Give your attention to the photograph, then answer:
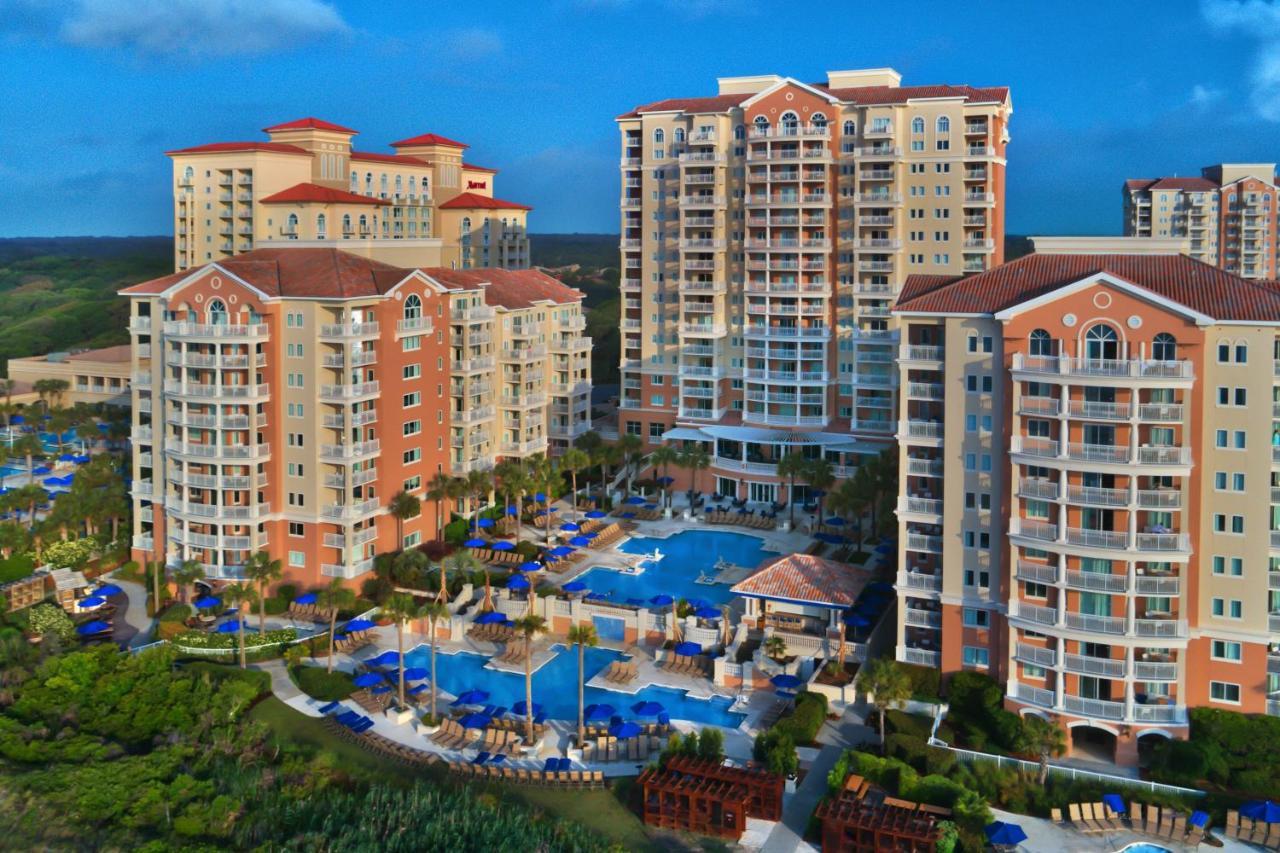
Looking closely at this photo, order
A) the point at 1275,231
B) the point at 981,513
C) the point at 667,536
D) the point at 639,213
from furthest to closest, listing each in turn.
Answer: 1. the point at 1275,231
2. the point at 639,213
3. the point at 667,536
4. the point at 981,513

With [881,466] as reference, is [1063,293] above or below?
above

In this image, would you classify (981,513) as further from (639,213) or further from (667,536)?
(639,213)

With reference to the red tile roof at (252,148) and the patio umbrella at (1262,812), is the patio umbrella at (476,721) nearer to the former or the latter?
the patio umbrella at (1262,812)

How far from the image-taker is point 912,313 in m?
34.2

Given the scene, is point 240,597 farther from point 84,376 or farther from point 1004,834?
point 84,376

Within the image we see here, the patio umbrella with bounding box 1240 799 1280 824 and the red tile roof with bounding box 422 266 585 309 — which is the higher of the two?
the red tile roof with bounding box 422 266 585 309

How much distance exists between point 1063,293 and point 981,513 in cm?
663

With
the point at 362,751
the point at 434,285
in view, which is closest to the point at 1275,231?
the point at 434,285

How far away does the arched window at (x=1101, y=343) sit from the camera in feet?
103

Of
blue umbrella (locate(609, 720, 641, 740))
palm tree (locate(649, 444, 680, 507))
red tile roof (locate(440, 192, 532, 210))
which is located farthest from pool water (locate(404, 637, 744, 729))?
red tile roof (locate(440, 192, 532, 210))

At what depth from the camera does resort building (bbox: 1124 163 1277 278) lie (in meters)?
99.4

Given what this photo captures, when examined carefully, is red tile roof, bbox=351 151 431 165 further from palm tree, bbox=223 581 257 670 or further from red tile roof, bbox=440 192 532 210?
palm tree, bbox=223 581 257 670

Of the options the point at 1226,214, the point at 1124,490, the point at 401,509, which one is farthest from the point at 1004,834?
the point at 1226,214

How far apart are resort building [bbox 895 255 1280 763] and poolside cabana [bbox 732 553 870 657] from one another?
20.9ft
